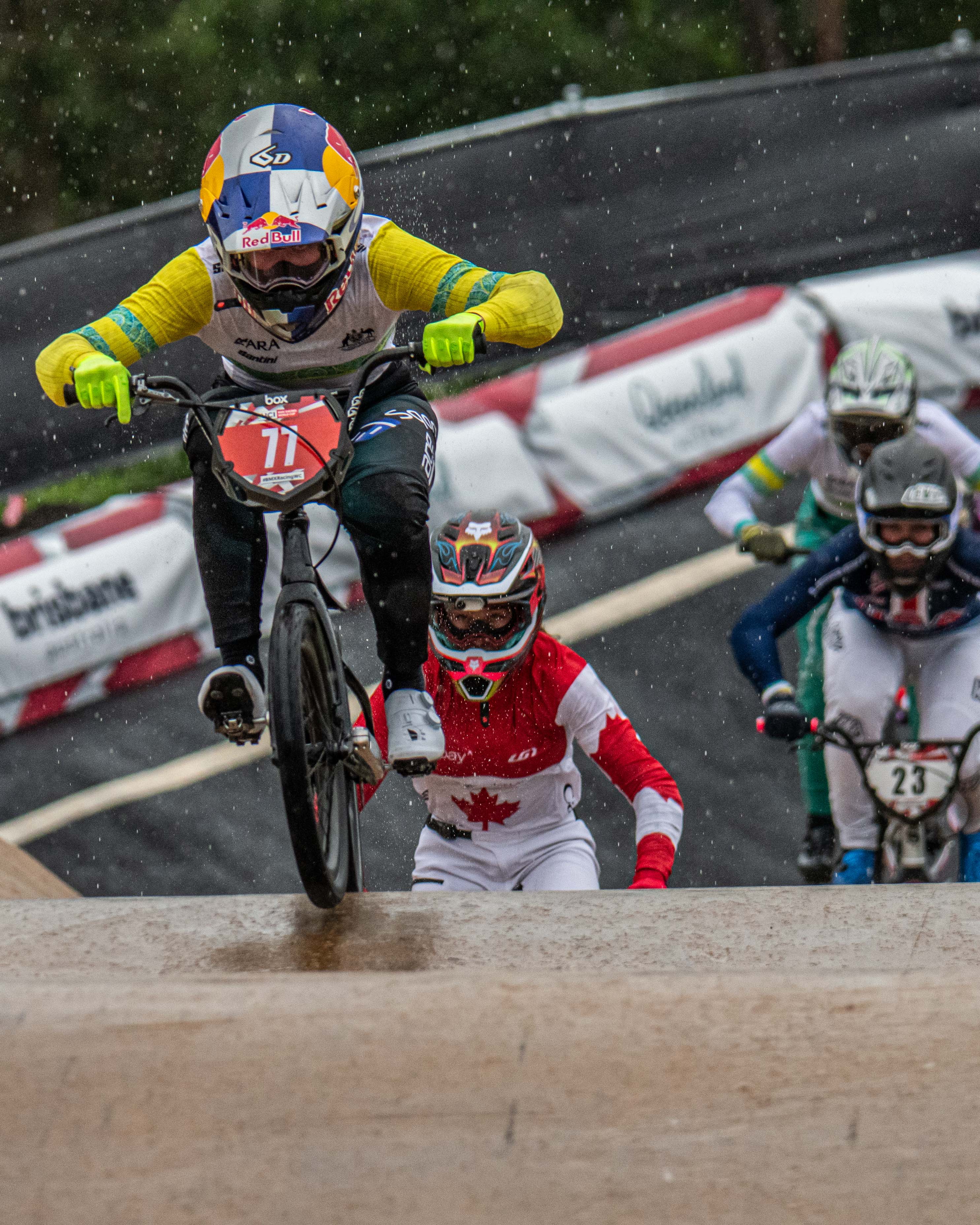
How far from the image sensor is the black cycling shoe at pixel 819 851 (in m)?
6.59

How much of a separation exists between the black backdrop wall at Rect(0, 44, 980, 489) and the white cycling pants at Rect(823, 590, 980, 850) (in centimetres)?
269

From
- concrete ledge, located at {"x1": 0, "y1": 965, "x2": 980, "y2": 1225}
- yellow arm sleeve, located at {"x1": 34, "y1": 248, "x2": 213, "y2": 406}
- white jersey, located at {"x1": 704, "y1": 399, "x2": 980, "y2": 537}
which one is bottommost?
white jersey, located at {"x1": 704, "y1": 399, "x2": 980, "y2": 537}

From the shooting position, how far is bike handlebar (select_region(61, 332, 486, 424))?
3895 mm

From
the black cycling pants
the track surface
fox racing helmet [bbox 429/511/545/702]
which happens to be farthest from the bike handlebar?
the track surface

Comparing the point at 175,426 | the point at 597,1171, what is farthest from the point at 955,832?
the point at 175,426

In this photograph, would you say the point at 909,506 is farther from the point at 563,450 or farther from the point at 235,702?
the point at 563,450

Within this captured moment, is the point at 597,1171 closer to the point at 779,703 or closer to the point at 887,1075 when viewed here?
the point at 887,1075

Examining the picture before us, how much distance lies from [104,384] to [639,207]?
185 inches

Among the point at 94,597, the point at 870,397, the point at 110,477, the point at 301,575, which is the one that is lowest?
the point at 110,477

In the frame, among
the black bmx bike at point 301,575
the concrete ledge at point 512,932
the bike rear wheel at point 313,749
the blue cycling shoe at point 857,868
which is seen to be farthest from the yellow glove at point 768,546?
the black bmx bike at point 301,575

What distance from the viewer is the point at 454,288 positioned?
410cm

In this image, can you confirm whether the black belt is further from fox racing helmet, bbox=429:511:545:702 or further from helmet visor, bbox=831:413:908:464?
helmet visor, bbox=831:413:908:464

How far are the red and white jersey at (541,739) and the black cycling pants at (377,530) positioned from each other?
882mm

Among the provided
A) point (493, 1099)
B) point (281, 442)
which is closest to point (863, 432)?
point (281, 442)
